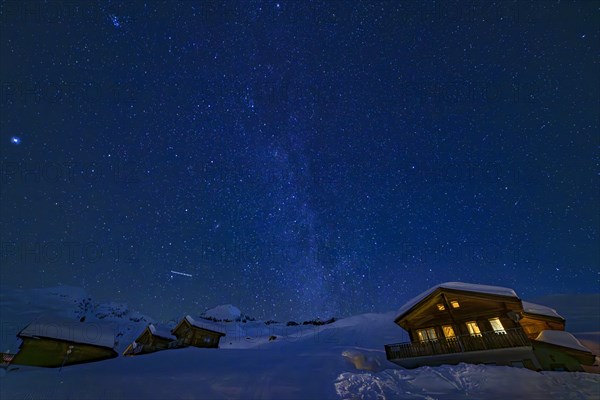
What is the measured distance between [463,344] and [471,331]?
2.20m

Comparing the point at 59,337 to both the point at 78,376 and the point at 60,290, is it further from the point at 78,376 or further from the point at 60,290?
the point at 60,290

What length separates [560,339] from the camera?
20.1m

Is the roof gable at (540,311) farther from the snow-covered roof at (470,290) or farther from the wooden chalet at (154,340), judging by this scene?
the wooden chalet at (154,340)

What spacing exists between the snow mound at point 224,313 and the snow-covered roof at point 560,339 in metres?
85.2

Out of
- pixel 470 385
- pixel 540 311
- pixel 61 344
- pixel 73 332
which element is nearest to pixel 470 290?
pixel 470 385

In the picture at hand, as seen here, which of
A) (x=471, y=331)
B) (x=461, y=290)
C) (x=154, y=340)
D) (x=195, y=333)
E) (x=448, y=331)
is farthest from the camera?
(x=195, y=333)

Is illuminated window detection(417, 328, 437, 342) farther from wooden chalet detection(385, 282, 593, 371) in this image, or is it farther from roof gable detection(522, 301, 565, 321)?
roof gable detection(522, 301, 565, 321)

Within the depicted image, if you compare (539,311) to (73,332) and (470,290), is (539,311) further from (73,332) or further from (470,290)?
(73,332)

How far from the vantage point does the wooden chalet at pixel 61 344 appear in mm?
23344

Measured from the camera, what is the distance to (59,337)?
964 inches

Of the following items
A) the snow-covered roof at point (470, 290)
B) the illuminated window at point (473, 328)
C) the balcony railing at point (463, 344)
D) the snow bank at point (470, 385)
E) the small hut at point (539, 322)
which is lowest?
the snow bank at point (470, 385)

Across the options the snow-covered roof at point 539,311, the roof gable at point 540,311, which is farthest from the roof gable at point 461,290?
the snow-covered roof at point 539,311

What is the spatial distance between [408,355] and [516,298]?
7858mm

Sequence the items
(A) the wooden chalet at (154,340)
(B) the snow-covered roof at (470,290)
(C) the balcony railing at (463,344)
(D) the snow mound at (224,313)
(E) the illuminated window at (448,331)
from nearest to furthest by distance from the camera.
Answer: (C) the balcony railing at (463,344), (B) the snow-covered roof at (470,290), (E) the illuminated window at (448,331), (A) the wooden chalet at (154,340), (D) the snow mound at (224,313)
